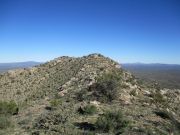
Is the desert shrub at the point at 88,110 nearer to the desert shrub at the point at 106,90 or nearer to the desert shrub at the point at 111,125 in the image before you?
the desert shrub at the point at 111,125

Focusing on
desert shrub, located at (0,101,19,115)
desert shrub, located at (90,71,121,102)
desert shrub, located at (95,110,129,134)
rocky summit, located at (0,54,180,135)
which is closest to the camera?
desert shrub, located at (95,110,129,134)

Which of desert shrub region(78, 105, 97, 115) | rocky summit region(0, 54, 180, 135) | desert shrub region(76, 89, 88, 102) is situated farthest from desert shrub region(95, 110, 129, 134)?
desert shrub region(76, 89, 88, 102)

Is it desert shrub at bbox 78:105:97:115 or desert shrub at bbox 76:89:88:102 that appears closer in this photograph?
desert shrub at bbox 78:105:97:115

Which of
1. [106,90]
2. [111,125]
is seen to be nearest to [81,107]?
[111,125]

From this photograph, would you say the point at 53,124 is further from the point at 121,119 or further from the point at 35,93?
the point at 35,93

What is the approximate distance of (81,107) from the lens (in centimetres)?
2053

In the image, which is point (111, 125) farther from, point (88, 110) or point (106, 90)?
point (106, 90)

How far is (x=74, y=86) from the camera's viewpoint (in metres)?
33.4

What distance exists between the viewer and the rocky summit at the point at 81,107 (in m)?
16.2

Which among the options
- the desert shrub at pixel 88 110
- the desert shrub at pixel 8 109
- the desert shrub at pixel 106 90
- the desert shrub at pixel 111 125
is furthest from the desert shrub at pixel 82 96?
the desert shrub at pixel 111 125

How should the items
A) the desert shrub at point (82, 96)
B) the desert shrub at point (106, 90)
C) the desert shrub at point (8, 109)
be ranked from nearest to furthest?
the desert shrub at point (8, 109) < the desert shrub at point (106, 90) < the desert shrub at point (82, 96)

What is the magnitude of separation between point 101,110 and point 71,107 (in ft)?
8.35

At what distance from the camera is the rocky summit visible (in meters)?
16.2

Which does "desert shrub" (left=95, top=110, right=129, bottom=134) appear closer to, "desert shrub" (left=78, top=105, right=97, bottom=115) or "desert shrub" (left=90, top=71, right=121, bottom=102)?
"desert shrub" (left=78, top=105, right=97, bottom=115)
